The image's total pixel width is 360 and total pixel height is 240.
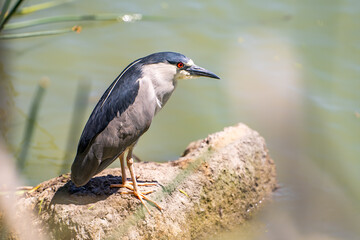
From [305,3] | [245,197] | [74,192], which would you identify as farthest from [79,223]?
[305,3]

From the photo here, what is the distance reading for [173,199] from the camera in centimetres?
392

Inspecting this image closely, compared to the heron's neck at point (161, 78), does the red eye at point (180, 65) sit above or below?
above

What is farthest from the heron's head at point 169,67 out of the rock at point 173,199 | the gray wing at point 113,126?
the rock at point 173,199

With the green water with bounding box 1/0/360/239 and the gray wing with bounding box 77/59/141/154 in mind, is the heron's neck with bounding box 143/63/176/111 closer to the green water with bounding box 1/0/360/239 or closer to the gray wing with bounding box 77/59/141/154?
the gray wing with bounding box 77/59/141/154

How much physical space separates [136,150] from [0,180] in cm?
264

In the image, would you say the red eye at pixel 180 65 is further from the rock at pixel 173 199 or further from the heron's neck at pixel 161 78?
the rock at pixel 173 199

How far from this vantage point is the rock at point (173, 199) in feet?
11.8

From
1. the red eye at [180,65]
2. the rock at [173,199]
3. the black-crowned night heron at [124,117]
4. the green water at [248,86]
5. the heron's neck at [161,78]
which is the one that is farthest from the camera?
the green water at [248,86]

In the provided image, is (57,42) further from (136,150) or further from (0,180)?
(0,180)

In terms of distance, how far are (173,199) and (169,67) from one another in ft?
3.96

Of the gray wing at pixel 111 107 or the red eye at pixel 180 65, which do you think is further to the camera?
the red eye at pixel 180 65

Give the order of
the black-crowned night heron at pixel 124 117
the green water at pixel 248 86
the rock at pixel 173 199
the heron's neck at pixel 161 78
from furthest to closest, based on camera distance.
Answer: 1. the green water at pixel 248 86
2. the heron's neck at pixel 161 78
3. the black-crowned night heron at pixel 124 117
4. the rock at pixel 173 199

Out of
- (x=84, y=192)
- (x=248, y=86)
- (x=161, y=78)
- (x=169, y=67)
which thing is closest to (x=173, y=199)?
(x=84, y=192)

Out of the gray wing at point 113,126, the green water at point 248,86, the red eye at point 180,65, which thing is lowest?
the green water at point 248,86
